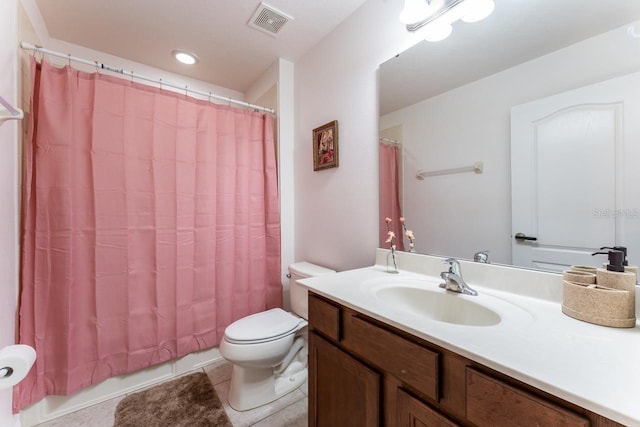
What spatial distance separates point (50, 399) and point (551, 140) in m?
2.66

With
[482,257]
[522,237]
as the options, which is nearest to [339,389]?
[482,257]

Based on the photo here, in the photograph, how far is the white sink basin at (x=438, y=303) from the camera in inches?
31.5

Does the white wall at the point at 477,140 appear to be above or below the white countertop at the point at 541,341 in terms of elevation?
above

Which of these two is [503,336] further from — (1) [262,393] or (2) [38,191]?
(2) [38,191]

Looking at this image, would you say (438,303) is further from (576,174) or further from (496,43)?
(496,43)

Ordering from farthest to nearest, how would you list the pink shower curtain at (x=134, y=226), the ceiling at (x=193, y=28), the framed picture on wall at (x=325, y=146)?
the framed picture on wall at (x=325, y=146), the ceiling at (x=193, y=28), the pink shower curtain at (x=134, y=226)

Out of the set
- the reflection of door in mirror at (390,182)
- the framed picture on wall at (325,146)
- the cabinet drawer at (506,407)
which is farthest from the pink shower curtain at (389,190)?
the cabinet drawer at (506,407)

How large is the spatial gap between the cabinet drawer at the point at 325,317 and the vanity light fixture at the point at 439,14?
1300 mm

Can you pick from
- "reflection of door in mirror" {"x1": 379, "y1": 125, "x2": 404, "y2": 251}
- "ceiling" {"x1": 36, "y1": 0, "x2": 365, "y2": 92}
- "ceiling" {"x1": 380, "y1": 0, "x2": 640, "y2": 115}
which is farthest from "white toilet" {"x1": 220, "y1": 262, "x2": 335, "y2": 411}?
"ceiling" {"x1": 36, "y1": 0, "x2": 365, "y2": 92}

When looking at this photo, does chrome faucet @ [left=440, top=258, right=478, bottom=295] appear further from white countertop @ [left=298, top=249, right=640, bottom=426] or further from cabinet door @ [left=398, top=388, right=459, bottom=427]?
cabinet door @ [left=398, top=388, right=459, bottom=427]

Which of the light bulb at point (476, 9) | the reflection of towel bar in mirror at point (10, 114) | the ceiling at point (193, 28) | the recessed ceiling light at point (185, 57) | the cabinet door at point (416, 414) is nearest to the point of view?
the cabinet door at point (416, 414)

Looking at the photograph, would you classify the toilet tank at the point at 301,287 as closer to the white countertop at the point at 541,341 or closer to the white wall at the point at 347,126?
the white wall at the point at 347,126

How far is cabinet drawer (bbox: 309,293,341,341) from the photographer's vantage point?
3.02ft

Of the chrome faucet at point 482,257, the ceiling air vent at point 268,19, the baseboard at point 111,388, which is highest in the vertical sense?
the ceiling air vent at point 268,19
